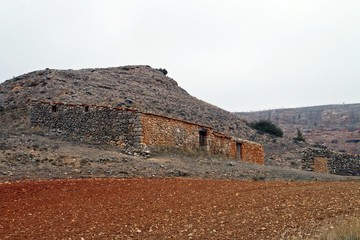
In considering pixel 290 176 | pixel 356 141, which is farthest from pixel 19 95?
pixel 356 141

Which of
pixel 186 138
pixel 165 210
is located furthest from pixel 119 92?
pixel 165 210

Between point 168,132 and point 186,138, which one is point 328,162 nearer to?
point 186,138

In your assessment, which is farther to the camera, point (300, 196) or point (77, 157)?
point (77, 157)

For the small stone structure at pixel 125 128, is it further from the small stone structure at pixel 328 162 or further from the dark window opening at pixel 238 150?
the small stone structure at pixel 328 162

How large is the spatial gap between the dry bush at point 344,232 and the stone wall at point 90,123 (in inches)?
626

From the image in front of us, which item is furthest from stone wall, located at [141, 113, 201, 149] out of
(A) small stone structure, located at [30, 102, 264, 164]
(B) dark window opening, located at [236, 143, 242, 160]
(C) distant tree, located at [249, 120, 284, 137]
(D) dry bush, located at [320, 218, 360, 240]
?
(C) distant tree, located at [249, 120, 284, 137]

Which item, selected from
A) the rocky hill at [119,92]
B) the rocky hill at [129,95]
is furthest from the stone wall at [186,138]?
the rocky hill at [129,95]

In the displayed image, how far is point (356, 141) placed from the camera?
207ft

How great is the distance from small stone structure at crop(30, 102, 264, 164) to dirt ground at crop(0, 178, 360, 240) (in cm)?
782

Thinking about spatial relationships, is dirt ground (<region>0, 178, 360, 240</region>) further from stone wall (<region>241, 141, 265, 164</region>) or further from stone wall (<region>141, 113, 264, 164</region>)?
stone wall (<region>241, 141, 265, 164</region>)

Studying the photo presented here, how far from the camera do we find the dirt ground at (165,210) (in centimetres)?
962

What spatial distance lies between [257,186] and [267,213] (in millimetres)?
5151

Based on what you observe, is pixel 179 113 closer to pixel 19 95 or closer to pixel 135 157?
pixel 19 95

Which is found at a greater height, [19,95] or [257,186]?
[19,95]
